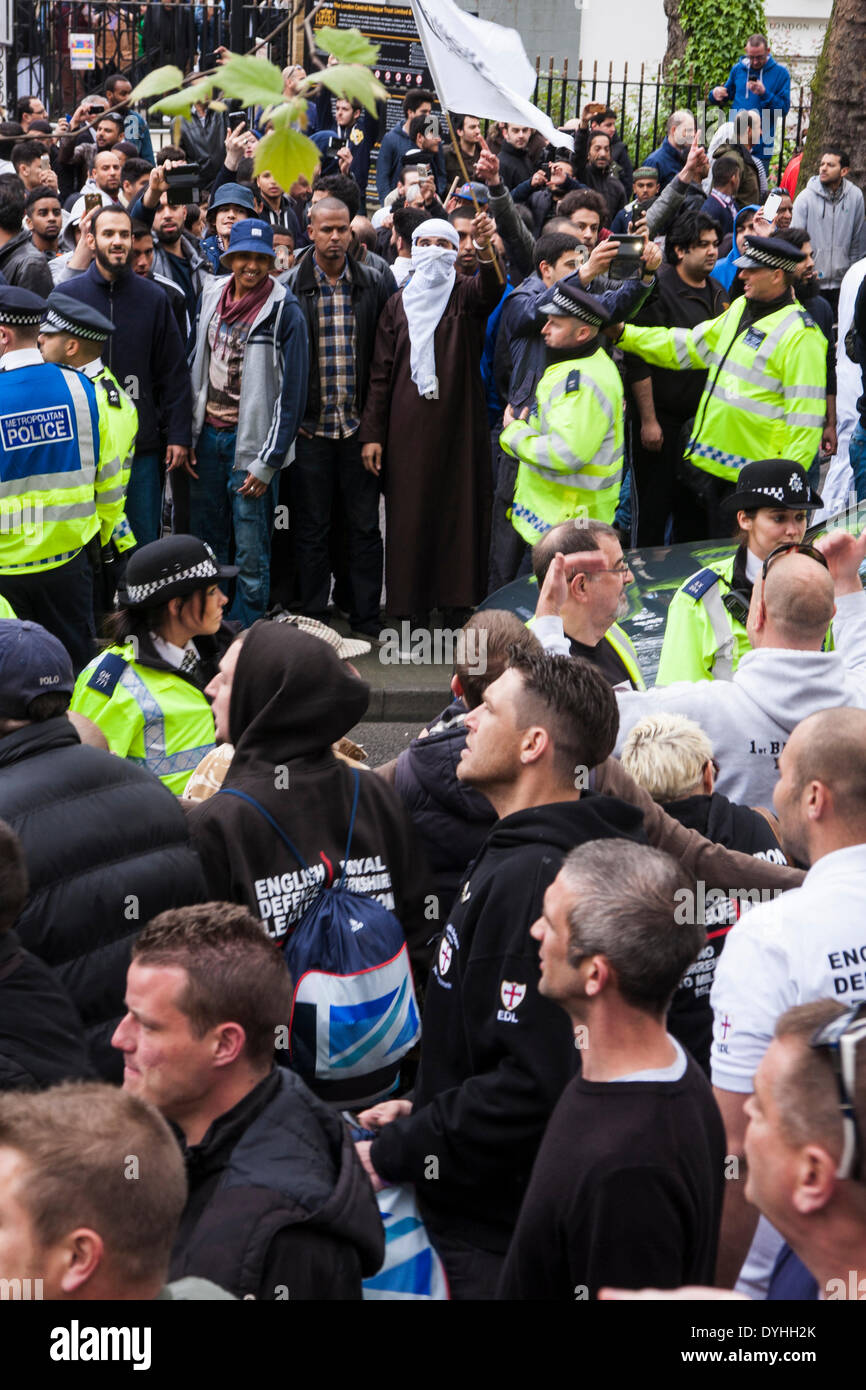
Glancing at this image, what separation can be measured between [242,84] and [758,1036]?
1.90 meters

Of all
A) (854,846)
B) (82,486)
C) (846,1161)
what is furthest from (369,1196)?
(82,486)

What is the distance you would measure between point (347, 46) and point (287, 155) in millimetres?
221

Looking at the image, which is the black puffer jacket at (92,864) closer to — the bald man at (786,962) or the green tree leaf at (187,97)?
the bald man at (786,962)

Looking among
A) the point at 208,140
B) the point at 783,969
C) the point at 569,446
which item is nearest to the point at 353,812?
the point at 783,969

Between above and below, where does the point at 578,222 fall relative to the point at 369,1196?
above

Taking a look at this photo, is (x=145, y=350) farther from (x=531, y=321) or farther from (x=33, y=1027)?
(x=33, y=1027)

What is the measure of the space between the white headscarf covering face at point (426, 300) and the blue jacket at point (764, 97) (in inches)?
407

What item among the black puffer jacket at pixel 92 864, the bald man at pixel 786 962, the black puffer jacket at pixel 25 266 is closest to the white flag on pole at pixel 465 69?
the black puffer jacket at pixel 25 266

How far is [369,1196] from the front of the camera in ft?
8.57

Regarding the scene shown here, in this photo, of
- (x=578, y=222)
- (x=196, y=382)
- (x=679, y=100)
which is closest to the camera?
(x=196, y=382)

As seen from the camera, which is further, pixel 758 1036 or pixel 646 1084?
pixel 758 1036

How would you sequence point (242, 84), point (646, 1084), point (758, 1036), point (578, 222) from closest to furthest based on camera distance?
point (242, 84) < point (646, 1084) < point (758, 1036) < point (578, 222)

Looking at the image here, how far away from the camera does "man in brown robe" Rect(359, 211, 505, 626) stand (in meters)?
8.32

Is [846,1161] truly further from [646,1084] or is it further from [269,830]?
[269,830]
